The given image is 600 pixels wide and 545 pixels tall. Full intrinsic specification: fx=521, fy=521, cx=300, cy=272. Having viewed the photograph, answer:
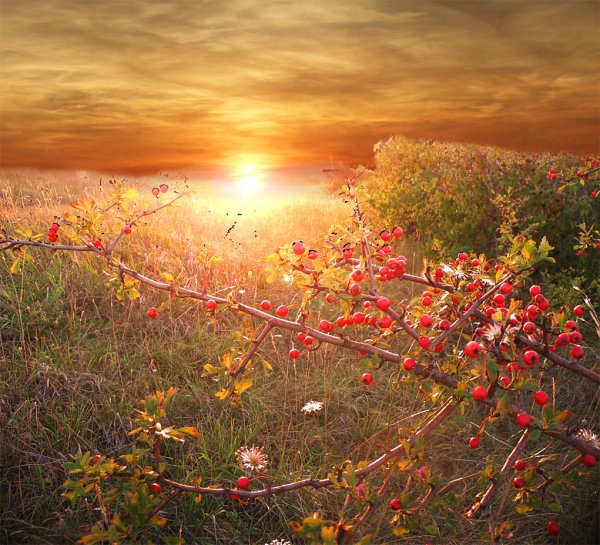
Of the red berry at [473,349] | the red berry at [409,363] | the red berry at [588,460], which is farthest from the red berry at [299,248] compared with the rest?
the red berry at [588,460]

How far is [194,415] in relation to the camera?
12.2 ft

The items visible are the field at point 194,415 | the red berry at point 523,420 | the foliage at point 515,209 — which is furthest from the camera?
the foliage at point 515,209

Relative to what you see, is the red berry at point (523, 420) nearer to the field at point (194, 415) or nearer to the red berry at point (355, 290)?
the field at point (194, 415)

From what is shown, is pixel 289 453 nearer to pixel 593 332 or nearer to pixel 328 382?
pixel 328 382

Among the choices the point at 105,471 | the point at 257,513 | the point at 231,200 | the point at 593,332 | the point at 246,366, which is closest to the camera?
the point at 105,471

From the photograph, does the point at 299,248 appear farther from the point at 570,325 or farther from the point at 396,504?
the point at 570,325

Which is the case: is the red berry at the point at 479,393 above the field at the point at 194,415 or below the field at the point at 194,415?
above

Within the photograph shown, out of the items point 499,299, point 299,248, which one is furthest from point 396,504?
point 299,248

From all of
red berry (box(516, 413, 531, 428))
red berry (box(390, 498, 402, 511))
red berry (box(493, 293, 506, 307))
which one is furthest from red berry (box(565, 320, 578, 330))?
red berry (box(390, 498, 402, 511))

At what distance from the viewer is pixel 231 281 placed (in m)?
5.69

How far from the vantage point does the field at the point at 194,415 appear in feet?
9.85

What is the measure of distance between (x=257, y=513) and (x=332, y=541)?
1.41m

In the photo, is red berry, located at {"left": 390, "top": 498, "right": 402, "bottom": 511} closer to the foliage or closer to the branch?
the branch

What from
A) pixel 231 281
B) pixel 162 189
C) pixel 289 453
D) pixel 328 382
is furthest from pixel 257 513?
pixel 231 281
